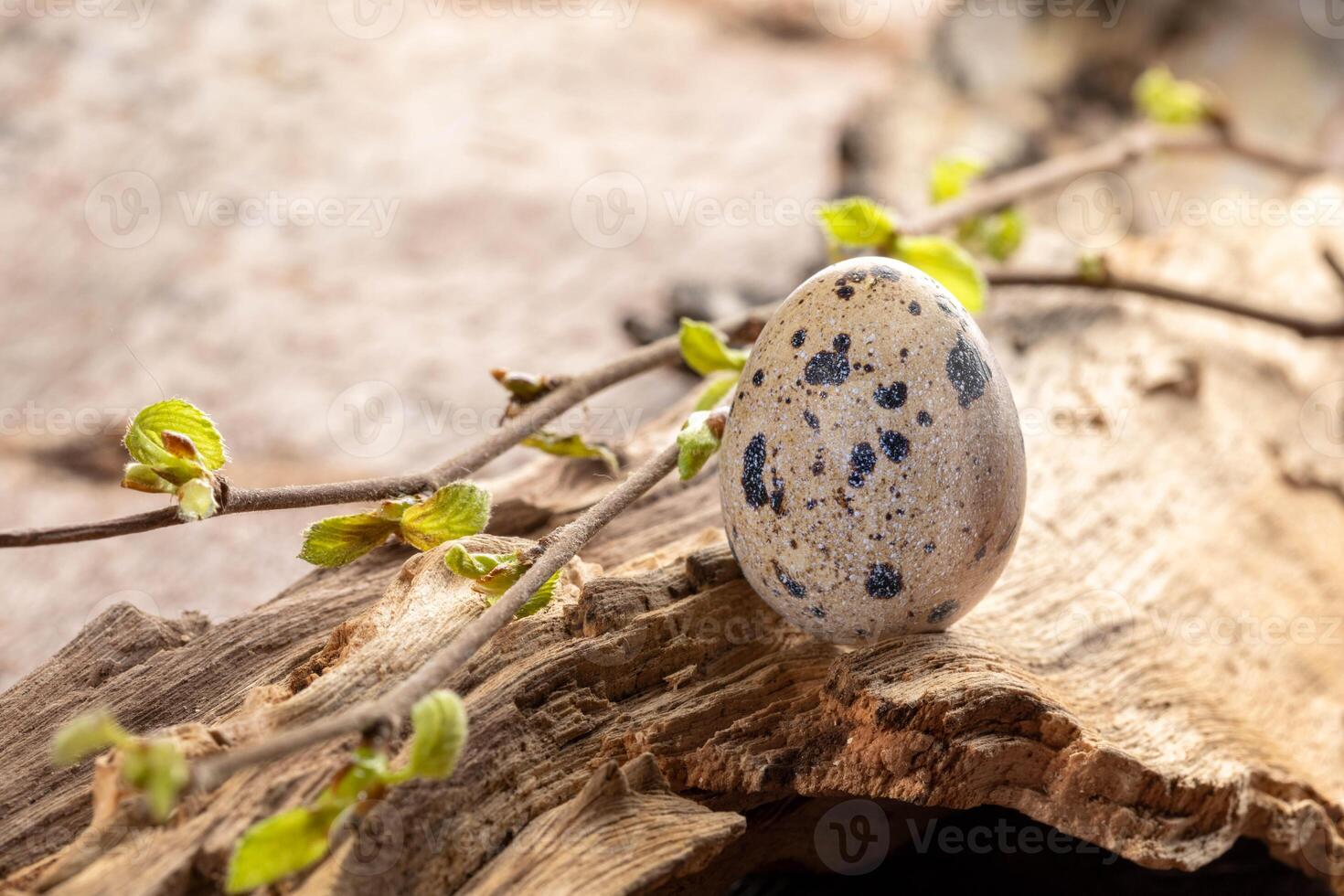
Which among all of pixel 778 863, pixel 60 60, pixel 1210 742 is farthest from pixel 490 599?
pixel 60 60

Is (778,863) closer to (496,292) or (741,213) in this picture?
(496,292)

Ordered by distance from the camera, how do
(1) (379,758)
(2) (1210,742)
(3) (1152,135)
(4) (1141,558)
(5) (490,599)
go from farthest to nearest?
(3) (1152,135) → (4) (1141,558) → (2) (1210,742) → (5) (490,599) → (1) (379,758)

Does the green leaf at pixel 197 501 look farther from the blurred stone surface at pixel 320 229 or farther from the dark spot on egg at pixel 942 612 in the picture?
the blurred stone surface at pixel 320 229

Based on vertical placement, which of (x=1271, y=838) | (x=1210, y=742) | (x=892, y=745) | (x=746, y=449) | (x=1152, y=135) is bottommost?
(x=1271, y=838)

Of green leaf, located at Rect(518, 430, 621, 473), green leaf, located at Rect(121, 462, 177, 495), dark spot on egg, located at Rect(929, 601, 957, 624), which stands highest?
green leaf, located at Rect(121, 462, 177, 495)

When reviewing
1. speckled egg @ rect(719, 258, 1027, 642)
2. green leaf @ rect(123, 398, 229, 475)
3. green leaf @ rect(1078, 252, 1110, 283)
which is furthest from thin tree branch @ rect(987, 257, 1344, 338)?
green leaf @ rect(123, 398, 229, 475)

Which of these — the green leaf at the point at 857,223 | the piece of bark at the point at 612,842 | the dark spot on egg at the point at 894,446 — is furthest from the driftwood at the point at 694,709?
the green leaf at the point at 857,223

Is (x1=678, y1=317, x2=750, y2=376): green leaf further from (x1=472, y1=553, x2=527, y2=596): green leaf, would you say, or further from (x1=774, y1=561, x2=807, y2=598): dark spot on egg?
Result: (x1=472, y1=553, x2=527, y2=596): green leaf
